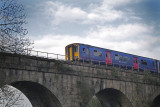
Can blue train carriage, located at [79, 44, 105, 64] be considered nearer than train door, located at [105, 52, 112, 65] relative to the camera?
Yes

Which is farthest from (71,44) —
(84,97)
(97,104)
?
(97,104)

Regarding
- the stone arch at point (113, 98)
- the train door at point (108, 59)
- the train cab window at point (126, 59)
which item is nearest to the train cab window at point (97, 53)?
the train door at point (108, 59)

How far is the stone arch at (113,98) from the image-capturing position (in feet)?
83.6

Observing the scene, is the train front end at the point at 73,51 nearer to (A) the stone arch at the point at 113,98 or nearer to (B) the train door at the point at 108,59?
A: (B) the train door at the point at 108,59

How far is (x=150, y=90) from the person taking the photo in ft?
93.2

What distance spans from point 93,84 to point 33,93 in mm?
5965

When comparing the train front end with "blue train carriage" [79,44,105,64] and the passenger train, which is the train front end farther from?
"blue train carriage" [79,44,105,64]

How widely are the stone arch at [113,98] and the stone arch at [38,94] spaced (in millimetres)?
8045

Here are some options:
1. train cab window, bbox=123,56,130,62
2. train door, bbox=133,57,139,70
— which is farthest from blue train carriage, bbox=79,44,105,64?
train door, bbox=133,57,139,70

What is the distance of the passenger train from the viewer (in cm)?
2528

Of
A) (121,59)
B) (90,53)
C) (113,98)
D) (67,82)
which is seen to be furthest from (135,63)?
(67,82)

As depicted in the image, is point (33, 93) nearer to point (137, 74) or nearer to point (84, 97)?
point (84, 97)

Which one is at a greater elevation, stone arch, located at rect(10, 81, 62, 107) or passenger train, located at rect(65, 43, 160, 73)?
passenger train, located at rect(65, 43, 160, 73)

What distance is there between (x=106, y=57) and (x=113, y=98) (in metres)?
5.21
